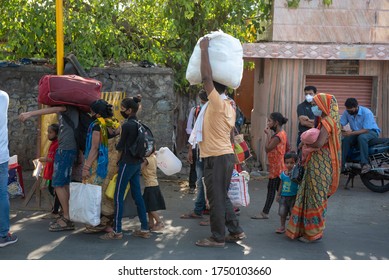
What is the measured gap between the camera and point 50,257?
5730mm

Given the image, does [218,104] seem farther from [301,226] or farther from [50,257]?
[50,257]

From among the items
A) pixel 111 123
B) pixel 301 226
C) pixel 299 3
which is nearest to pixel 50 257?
pixel 111 123

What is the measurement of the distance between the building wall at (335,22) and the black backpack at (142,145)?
509 cm

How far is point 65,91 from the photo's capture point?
21.5 ft

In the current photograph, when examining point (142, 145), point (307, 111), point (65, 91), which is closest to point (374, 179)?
point (307, 111)

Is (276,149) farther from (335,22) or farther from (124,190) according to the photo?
(335,22)

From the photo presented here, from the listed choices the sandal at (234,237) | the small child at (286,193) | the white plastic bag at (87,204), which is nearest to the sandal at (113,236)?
the white plastic bag at (87,204)

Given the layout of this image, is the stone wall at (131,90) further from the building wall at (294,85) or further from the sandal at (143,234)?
the sandal at (143,234)

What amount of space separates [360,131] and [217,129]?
14.0 ft

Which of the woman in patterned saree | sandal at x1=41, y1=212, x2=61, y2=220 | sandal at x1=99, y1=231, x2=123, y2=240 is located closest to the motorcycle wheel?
the woman in patterned saree

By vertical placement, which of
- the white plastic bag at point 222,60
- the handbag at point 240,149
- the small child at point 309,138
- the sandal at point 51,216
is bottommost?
the sandal at point 51,216

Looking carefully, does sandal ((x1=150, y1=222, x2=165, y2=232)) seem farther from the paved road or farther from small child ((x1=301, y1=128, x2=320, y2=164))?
small child ((x1=301, y1=128, x2=320, y2=164))

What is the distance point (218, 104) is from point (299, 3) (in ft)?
18.3

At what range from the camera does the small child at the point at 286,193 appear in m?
6.70
